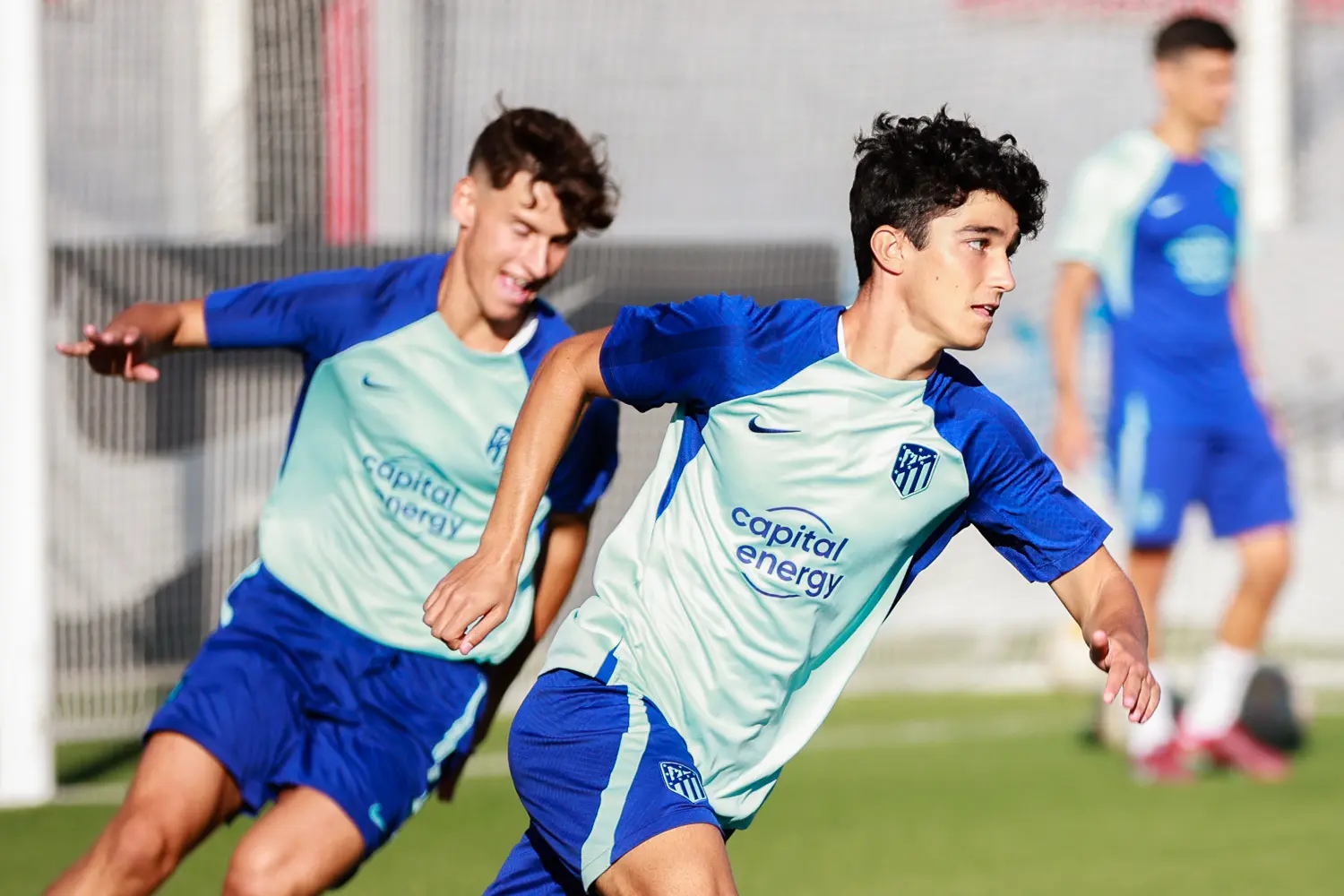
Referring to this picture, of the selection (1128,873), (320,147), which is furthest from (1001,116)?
(1128,873)

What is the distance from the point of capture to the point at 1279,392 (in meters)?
9.38

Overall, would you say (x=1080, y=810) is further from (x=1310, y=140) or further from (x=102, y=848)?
(x=1310, y=140)

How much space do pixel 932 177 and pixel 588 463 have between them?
3.73ft

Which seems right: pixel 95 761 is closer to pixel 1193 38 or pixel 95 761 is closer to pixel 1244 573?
pixel 1244 573

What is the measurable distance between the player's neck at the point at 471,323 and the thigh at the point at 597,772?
93 cm

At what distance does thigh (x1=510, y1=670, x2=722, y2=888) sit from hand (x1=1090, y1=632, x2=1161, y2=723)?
654mm

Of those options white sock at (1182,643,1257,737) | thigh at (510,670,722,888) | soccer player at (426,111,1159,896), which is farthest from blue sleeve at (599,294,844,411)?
white sock at (1182,643,1257,737)

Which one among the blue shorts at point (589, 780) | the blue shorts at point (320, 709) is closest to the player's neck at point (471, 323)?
the blue shorts at point (320, 709)

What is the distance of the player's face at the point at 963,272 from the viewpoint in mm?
2816

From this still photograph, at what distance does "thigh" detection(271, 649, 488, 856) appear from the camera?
136 inches

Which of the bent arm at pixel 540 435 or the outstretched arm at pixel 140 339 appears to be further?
the outstretched arm at pixel 140 339

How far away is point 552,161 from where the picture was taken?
145 inches

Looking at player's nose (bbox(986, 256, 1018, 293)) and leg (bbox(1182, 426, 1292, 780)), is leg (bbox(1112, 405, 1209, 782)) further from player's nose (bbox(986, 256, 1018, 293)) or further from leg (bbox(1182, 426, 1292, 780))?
player's nose (bbox(986, 256, 1018, 293))

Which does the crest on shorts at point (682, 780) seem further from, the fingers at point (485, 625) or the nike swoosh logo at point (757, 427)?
the nike swoosh logo at point (757, 427)
